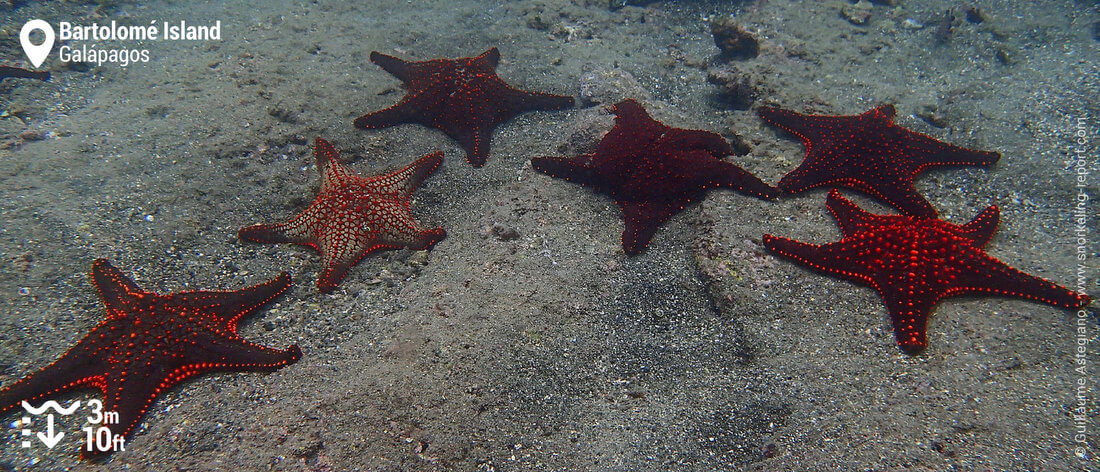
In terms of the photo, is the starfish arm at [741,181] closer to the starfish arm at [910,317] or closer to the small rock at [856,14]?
the starfish arm at [910,317]

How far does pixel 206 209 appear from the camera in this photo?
6465 millimetres

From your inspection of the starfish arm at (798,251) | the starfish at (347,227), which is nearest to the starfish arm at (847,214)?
the starfish arm at (798,251)

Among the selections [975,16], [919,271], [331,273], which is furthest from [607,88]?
[975,16]

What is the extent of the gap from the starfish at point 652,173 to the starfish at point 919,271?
4.40ft

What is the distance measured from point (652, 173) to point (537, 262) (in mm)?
1897

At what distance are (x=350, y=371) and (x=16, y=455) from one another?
2842mm

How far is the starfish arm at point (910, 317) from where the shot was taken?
4.70 m

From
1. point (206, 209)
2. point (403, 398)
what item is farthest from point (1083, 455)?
point (206, 209)

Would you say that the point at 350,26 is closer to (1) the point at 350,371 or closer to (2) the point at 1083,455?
(1) the point at 350,371

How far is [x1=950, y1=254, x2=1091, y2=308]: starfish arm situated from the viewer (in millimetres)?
4871

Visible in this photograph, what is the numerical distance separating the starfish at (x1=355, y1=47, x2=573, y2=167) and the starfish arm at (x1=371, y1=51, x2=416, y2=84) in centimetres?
42

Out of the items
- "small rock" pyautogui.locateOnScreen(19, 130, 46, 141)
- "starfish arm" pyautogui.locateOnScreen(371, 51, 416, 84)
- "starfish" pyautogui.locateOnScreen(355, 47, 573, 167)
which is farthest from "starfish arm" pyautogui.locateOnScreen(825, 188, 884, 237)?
"small rock" pyautogui.locateOnScreen(19, 130, 46, 141)

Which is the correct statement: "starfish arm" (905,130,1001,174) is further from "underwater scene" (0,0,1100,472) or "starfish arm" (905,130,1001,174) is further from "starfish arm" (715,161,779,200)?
"starfish arm" (715,161,779,200)

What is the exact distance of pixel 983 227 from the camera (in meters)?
5.62
